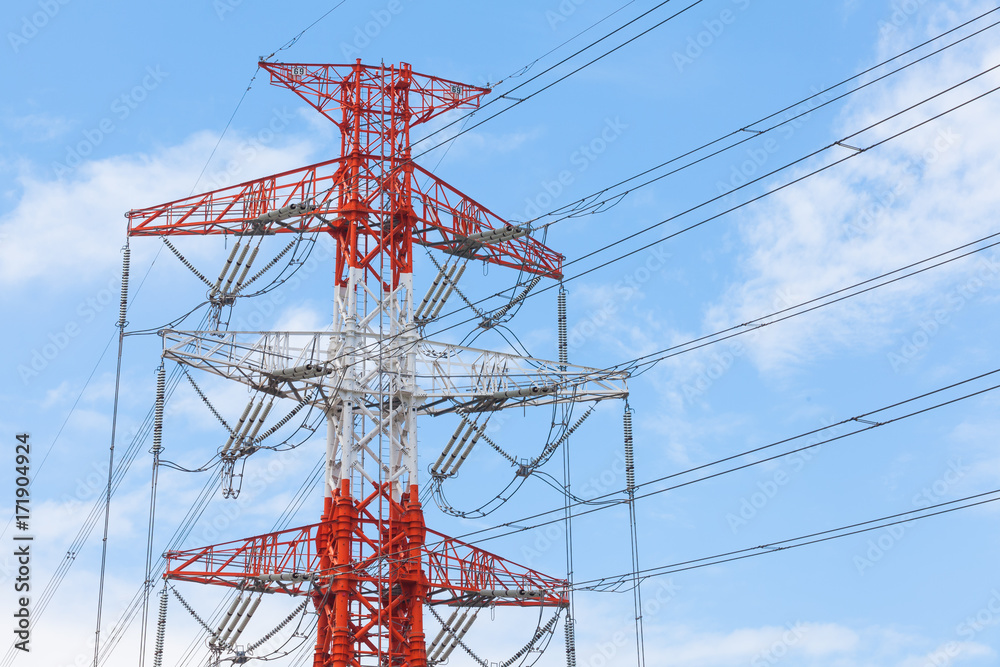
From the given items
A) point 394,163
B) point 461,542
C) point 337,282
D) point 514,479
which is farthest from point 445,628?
point 394,163

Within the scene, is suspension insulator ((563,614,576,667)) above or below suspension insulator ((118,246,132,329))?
below

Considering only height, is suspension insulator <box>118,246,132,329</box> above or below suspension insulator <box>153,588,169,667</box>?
above

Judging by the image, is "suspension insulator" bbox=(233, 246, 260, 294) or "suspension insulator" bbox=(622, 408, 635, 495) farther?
"suspension insulator" bbox=(233, 246, 260, 294)

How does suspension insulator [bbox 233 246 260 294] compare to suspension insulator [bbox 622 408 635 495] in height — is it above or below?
above

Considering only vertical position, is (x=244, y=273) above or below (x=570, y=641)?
above

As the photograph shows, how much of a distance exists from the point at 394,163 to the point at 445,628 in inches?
603

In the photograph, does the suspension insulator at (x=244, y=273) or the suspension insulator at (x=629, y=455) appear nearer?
the suspension insulator at (x=629, y=455)

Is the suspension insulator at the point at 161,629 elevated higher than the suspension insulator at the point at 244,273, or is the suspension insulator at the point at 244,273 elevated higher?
the suspension insulator at the point at 244,273

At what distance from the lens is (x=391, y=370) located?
54.7 m

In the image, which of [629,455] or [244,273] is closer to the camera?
[629,455]

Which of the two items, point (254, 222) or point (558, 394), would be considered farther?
point (254, 222)

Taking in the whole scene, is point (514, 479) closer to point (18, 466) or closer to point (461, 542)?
point (461, 542)

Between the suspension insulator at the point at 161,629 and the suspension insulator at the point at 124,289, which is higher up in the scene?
the suspension insulator at the point at 124,289

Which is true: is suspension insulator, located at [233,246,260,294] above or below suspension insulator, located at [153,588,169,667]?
above
